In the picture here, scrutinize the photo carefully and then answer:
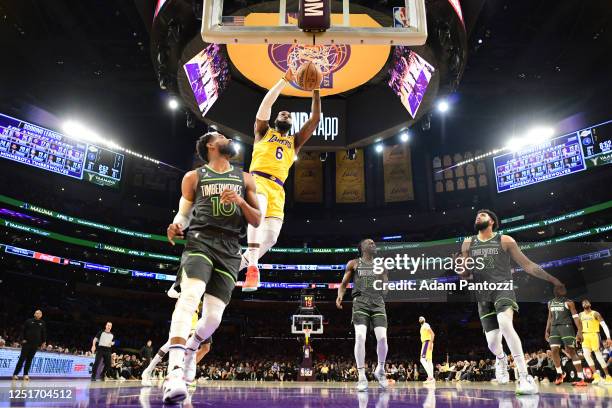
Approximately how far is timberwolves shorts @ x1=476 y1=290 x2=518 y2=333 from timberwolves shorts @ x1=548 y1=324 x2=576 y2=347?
6736mm

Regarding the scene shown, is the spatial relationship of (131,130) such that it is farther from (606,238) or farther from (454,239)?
(606,238)

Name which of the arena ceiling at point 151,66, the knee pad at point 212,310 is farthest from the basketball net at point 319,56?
the knee pad at point 212,310

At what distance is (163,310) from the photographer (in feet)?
117

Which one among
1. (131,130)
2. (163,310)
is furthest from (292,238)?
(131,130)

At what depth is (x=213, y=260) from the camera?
410 centimetres

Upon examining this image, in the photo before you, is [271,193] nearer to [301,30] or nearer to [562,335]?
[301,30]

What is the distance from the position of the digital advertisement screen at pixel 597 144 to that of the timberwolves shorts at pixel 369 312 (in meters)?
23.5

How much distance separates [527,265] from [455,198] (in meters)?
30.0

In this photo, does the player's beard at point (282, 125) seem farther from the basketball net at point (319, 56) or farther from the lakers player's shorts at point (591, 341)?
the lakers player's shorts at point (591, 341)

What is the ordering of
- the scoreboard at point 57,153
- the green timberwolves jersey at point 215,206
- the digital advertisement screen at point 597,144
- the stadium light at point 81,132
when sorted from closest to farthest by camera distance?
the green timberwolves jersey at point 215,206, the digital advertisement screen at point 597,144, the scoreboard at point 57,153, the stadium light at point 81,132

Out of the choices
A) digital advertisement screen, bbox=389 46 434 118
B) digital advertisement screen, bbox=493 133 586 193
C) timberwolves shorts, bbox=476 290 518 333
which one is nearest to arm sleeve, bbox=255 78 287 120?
timberwolves shorts, bbox=476 290 518 333

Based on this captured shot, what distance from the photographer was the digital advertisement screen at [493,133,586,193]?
27.1m

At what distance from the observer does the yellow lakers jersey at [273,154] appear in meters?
6.84

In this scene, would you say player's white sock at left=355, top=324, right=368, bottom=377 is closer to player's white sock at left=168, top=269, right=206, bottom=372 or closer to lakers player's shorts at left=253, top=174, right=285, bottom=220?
lakers player's shorts at left=253, top=174, right=285, bottom=220
